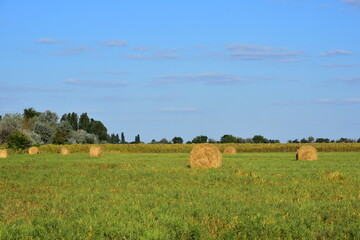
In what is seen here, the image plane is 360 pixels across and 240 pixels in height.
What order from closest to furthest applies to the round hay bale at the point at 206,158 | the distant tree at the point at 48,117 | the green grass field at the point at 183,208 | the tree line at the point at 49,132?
the green grass field at the point at 183,208 → the round hay bale at the point at 206,158 → the tree line at the point at 49,132 → the distant tree at the point at 48,117

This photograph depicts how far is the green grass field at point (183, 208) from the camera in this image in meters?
10.2

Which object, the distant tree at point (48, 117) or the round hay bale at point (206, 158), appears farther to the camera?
the distant tree at point (48, 117)

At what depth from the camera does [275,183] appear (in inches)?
733

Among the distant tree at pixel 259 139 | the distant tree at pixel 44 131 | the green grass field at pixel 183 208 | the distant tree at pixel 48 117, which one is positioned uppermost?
the distant tree at pixel 48 117

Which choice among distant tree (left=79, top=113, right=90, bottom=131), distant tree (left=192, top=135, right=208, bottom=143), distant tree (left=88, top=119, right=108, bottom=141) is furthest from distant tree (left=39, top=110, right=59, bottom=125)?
distant tree (left=88, top=119, right=108, bottom=141)

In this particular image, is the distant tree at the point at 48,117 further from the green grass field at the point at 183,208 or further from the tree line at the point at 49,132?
the green grass field at the point at 183,208

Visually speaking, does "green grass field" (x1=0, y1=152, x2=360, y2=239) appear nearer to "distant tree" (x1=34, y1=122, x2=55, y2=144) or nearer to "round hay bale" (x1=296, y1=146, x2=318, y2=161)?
"round hay bale" (x1=296, y1=146, x2=318, y2=161)

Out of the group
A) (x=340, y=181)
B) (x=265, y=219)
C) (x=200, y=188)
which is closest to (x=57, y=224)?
(x=265, y=219)

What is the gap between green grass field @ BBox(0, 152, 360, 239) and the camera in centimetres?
1025

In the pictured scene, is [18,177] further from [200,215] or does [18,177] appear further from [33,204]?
[200,215]

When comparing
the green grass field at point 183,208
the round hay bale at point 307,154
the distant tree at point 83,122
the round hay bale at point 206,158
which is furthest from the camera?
the distant tree at point 83,122

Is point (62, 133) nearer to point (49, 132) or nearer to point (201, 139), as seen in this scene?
point (49, 132)

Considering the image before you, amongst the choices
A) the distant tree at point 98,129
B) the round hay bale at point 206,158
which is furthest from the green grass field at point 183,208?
the distant tree at point 98,129

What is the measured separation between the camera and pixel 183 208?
12.6m
